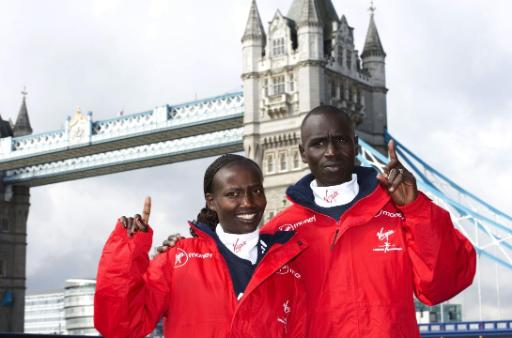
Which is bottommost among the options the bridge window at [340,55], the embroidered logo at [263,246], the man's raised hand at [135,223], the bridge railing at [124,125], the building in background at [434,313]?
the building in background at [434,313]

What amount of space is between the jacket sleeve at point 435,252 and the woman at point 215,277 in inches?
15.8

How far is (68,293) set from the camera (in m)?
75.0

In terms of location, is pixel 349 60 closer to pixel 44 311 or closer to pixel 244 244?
pixel 244 244

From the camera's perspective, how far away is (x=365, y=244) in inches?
126

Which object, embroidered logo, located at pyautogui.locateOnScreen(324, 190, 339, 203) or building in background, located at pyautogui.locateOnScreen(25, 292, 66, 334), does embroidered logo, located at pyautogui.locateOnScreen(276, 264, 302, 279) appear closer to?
embroidered logo, located at pyautogui.locateOnScreen(324, 190, 339, 203)

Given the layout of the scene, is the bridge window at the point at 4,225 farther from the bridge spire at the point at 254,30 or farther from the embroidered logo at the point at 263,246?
the embroidered logo at the point at 263,246

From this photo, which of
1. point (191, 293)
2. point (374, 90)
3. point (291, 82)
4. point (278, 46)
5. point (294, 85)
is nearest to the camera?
point (191, 293)

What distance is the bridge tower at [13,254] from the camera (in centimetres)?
3725

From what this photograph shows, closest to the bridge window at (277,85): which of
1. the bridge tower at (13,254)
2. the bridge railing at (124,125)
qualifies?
the bridge railing at (124,125)

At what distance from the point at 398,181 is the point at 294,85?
24.2 m

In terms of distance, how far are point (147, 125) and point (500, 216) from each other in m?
12.1

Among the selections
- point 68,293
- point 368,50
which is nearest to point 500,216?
point 368,50

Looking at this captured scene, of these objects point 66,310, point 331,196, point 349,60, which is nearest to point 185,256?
point 331,196

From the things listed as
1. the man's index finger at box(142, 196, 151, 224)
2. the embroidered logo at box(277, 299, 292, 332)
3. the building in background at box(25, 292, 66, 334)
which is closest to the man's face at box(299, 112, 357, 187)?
the embroidered logo at box(277, 299, 292, 332)
